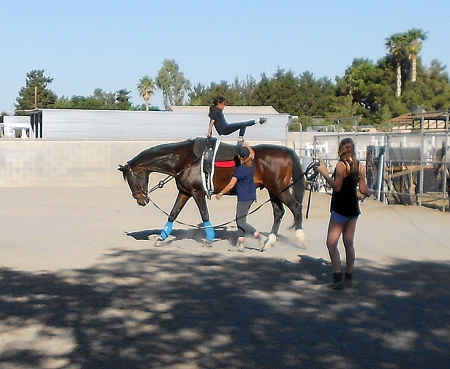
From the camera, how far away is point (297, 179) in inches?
503

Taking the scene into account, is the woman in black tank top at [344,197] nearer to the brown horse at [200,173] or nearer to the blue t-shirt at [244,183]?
the blue t-shirt at [244,183]

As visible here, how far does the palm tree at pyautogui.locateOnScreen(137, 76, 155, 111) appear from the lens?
106m

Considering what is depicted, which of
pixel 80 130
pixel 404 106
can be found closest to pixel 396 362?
pixel 80 130

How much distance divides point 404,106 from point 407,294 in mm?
61240

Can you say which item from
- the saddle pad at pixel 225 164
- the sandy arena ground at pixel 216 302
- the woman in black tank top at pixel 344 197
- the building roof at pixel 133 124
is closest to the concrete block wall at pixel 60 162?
the sandy arena ground at pixel 216 302

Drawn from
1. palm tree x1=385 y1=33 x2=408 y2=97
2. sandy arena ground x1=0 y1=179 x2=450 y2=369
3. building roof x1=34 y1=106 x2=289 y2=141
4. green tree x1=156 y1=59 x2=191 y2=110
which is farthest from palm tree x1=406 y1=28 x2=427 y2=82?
sandy arena ground x1=0 y1=179 x2=450 y2=369

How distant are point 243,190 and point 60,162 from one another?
A: 1683cm

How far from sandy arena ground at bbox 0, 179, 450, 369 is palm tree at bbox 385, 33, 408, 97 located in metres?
61.0

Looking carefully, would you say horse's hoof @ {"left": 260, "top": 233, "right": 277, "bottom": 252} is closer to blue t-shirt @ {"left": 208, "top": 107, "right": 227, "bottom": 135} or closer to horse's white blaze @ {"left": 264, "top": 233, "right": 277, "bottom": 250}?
horse's white blaze @ {"left": 264, "top": 233, "right": 277, "bottom": 250}

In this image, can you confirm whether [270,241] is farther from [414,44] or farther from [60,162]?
[414,44]

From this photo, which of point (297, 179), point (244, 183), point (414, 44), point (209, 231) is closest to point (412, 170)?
point (297, 179)

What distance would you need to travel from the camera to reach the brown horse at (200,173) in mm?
12656

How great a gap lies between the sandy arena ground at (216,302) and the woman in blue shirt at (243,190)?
306mm

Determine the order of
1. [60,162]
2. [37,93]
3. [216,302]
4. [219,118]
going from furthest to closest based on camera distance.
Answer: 1. [37,93]
2. [60,162]
3. [219,118]
4. [216,302]
